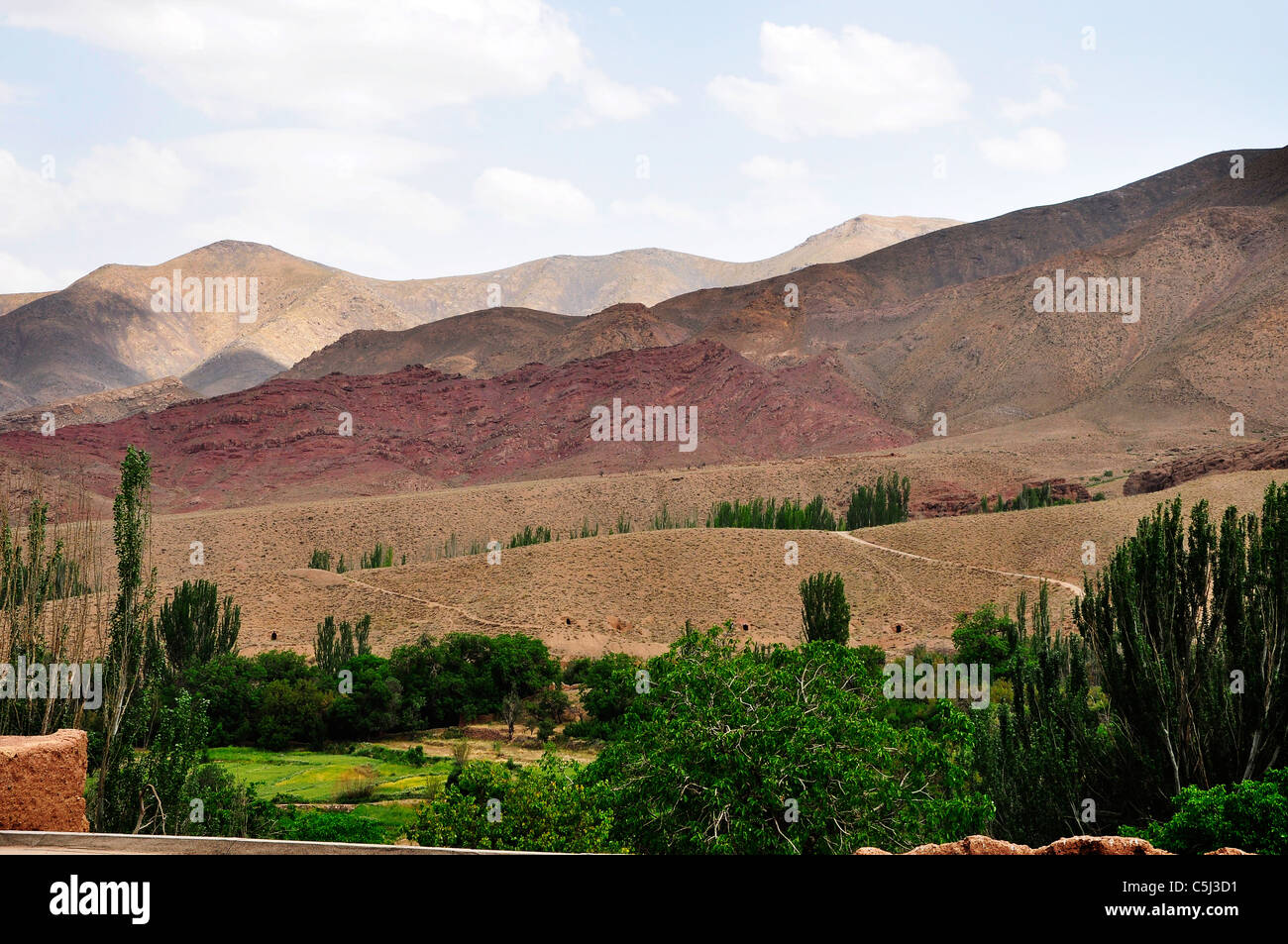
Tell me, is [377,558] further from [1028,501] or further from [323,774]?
[1028,501]

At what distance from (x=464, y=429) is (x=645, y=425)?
14.1 meters

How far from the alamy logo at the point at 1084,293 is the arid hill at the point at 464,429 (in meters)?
17.4

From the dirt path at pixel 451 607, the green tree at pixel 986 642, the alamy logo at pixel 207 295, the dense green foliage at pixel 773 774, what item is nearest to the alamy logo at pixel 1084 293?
the green tree at pixel 986 642

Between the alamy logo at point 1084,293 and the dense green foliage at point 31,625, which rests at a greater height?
the alamy logo at point 1084,293

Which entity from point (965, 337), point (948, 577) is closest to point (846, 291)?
point (965, 337)

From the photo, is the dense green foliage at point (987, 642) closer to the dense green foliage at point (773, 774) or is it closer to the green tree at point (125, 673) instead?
the dense green foliage at point (773, 774)

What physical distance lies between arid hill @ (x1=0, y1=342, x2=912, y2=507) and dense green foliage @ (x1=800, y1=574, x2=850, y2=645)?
46.3 metres

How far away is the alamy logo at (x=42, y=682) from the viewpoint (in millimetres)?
11452

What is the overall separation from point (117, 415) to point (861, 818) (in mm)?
111947

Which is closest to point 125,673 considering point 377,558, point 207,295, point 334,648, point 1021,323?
point 334,648

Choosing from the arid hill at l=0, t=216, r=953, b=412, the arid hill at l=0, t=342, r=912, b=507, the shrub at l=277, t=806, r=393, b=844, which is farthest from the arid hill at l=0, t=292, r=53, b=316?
the shrub at l=277, t=806, r=393, b=844

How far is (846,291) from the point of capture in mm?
120812

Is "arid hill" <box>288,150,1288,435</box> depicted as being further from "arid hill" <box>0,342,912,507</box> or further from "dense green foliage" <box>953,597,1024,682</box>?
"dense green foliage" <box>953,597,1024,682</box>
